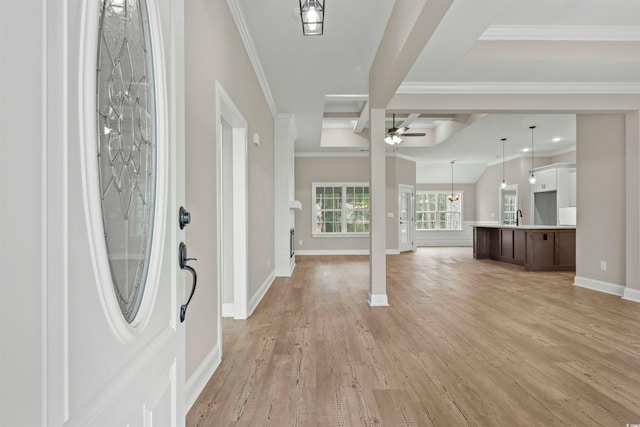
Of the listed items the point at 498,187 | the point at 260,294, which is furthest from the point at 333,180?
the point at 498,187

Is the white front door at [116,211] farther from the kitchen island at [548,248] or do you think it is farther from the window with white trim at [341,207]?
the window with white trim at [341,207]

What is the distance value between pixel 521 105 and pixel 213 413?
494 centimetres

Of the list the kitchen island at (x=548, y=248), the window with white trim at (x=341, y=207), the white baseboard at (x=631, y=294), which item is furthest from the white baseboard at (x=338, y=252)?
the white baseboard at (x=631, y=294)

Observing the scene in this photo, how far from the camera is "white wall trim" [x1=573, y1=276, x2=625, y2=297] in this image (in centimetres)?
448

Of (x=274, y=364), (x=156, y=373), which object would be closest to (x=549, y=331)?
(x=274, y=364)

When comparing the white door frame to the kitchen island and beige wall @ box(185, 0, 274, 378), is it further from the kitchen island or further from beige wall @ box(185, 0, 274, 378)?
the kitchen island

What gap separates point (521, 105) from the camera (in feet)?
14.3

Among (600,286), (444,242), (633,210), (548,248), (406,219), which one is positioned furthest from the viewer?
(444,242)

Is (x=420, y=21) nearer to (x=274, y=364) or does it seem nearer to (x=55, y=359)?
(x=55, y=359)

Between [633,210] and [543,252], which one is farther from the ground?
[633,210]

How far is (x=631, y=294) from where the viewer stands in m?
4.23

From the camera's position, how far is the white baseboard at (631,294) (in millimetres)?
4153

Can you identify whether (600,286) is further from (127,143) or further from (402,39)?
(127,143)

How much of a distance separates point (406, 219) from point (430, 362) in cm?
765
